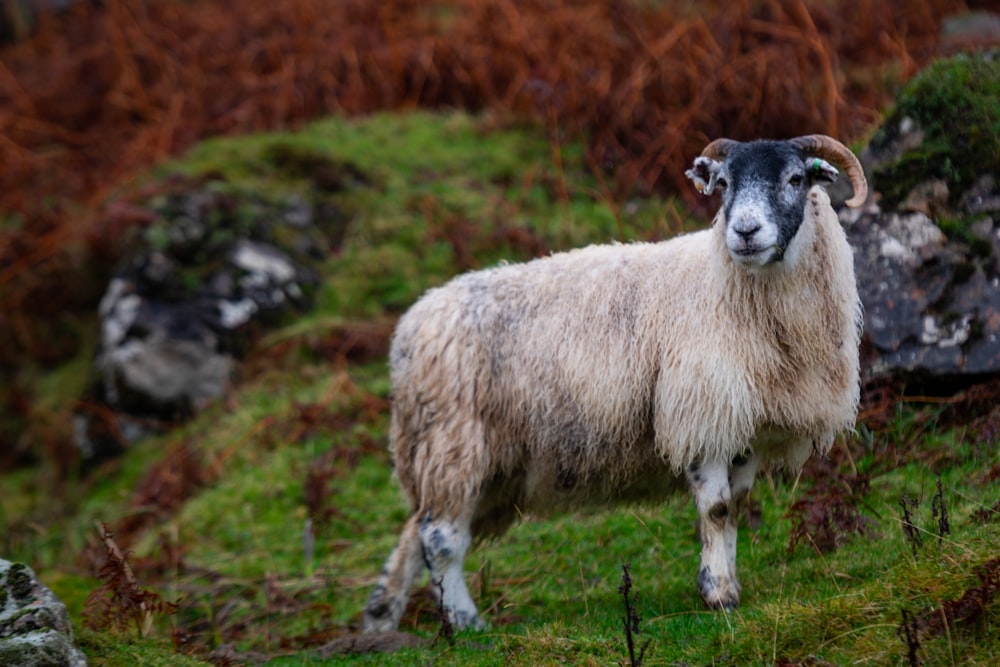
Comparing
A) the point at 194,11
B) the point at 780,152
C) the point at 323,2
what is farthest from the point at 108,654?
the point at 194,11

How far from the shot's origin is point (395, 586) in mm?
6820

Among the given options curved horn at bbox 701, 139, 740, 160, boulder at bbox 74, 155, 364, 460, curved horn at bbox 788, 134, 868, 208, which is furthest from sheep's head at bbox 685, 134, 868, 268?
boulder at bbox 74, 155, 364, 460

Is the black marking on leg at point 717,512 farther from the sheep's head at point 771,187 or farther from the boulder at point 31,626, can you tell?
the boulder at point 31,626

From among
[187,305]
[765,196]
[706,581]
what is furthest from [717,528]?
[187,305]

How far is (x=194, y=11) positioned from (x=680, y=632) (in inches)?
613

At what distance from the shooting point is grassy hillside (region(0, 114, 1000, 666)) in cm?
500

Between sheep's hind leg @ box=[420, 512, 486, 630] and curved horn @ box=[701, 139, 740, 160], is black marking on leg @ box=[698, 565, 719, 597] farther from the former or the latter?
curved horn @ box=[701, 139, 740, 160]

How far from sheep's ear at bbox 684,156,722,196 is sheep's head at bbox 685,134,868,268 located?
0.05m

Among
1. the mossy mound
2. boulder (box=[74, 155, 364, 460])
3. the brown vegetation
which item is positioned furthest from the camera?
the brown vegetation

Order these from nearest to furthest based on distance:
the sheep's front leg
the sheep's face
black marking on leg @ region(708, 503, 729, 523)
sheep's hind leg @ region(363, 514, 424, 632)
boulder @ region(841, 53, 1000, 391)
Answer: the sheep's face < the sheep's front leg < black marking on leg @ region(708, 503, 729, 523) < sheep's hind leg @ region(363, 514, 424, 632) < boulder @ region(841, 53, 1000, 391)

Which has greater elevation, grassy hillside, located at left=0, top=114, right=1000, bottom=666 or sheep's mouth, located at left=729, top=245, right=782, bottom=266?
sheep's mouth, located at left=729, top=245, right=782, bottom=266

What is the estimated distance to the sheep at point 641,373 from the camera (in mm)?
5910

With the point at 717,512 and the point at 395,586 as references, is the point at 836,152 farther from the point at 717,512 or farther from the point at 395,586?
the point at 395,586

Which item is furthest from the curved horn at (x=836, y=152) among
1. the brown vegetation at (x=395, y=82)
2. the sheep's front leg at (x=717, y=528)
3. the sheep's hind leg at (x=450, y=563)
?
the brown vegetation at (x=395, y=82)
